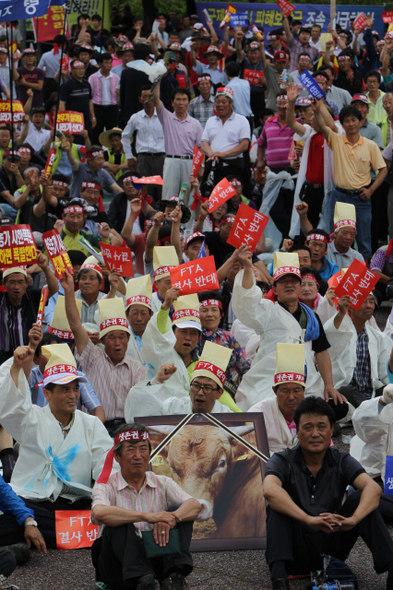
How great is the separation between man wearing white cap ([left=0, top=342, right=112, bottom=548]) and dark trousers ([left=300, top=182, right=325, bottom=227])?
5499 mm


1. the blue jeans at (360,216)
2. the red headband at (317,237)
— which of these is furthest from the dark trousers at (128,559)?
the blue jeans at (360,216)

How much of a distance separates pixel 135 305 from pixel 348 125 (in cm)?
403

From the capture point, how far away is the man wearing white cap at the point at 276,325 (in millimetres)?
7129

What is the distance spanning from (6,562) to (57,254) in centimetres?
291

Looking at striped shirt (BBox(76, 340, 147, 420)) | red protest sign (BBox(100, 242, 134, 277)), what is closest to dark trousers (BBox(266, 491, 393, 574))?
striped shirt (BBox(76, 340, 147, 420))

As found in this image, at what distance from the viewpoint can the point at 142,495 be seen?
5312 mm

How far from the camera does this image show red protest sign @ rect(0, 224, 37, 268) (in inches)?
293

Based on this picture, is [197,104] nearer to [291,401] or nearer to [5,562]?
[291,401]

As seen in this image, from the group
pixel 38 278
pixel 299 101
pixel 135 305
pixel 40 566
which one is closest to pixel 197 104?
pixel 299 101

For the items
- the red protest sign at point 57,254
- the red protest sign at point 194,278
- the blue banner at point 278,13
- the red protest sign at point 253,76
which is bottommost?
the red protest sign at point 194,278

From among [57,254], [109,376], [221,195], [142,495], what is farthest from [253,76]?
[142,495]

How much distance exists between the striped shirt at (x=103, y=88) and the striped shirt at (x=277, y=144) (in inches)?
150

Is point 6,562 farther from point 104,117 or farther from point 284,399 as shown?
point 104,117

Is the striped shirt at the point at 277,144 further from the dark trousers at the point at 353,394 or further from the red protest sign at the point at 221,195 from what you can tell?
the dark trousers at the point at 353,394
